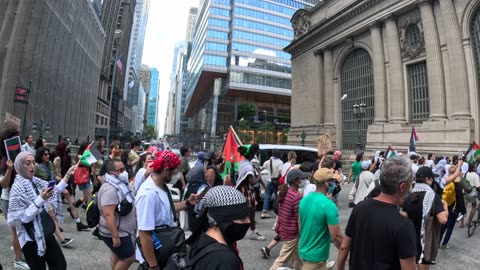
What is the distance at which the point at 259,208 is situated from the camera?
34.9ft

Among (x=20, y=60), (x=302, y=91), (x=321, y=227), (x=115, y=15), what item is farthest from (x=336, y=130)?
(x=115, y=15)

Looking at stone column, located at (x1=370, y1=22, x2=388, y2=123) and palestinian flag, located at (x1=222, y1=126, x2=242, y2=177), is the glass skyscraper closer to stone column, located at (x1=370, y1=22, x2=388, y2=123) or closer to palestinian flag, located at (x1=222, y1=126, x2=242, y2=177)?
stone column, located at (x1=370, y1=22, x2=388, y2=123)

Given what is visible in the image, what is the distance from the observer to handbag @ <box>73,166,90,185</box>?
25.8ft

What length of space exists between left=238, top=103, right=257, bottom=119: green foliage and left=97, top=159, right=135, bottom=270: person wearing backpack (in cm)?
6395

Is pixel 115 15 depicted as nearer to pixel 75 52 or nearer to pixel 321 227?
pixel 75 52

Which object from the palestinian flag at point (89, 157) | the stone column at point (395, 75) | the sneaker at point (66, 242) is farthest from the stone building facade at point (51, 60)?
the stone column at point (395, 75)

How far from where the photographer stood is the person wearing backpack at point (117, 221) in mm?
3666

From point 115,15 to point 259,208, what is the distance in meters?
83.8

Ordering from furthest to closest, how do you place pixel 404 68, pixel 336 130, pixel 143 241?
pixel 336 130, pixel 404 68, pixel 143 241

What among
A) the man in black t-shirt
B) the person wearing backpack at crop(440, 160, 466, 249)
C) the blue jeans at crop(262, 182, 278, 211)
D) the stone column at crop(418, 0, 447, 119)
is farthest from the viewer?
the stone column at crop(418, 0, 447, 119)

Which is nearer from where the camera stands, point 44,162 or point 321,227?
point 321,227

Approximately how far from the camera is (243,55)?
67.1 meters

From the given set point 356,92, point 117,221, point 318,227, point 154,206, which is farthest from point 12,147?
point 356,92

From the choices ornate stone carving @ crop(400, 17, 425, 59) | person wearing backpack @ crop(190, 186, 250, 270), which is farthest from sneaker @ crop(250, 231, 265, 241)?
ornate stone carving @ crop(400, 17, 425, 59)
